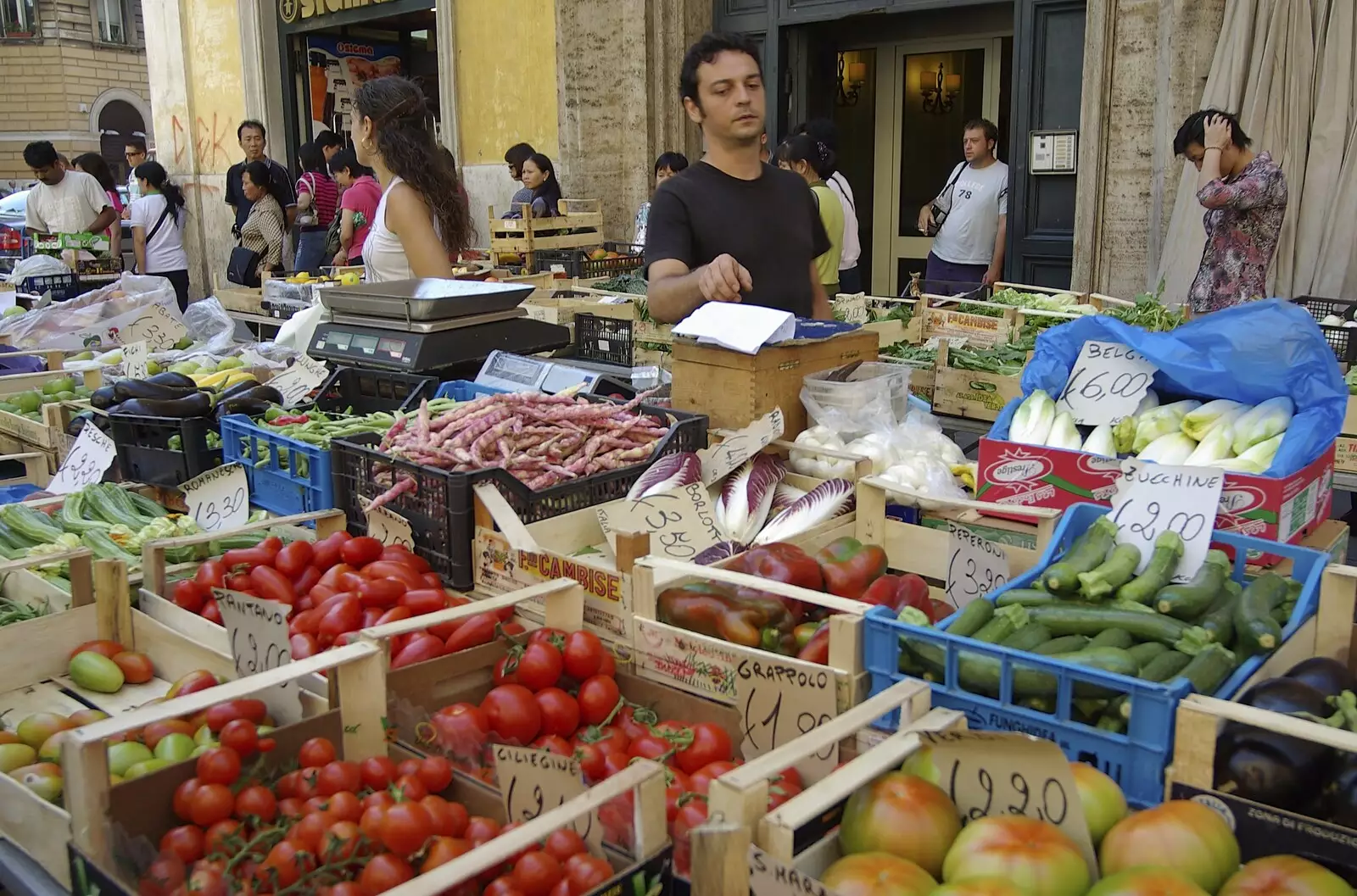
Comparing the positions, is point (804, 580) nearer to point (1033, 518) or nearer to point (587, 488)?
point (1033, 518)

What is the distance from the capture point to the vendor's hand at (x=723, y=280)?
3.34 m

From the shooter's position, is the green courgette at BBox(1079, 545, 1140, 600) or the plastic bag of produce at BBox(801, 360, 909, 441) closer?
the green courgette at BBox(1079, 545, 1140, 600)

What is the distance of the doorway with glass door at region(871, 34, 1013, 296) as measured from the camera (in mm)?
10742

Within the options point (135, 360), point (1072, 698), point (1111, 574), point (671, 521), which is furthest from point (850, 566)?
point (135, 360)

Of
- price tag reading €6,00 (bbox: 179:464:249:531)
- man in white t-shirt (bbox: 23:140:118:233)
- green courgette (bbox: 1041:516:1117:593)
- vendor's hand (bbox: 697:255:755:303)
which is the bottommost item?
price tag reading €6,00 (bbox: 179:464:249:531)

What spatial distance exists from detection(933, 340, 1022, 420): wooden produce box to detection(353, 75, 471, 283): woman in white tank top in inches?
93.3

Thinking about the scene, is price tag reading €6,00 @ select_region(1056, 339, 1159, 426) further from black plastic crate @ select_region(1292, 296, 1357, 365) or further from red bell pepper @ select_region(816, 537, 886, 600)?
black plastic crate @ select_region(1292, 296, 1357, 365)

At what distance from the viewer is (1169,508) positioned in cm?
241

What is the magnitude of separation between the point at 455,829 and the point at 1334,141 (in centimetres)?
730

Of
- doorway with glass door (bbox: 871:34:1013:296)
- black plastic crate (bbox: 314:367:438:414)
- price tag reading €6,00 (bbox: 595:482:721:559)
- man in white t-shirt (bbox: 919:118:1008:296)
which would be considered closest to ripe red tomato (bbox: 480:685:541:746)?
price tag reading €6,00 (bbox: 595:482:721:559)

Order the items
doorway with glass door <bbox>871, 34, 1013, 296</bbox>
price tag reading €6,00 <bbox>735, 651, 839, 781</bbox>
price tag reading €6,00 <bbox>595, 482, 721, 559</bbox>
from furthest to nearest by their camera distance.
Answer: doorway with glass door <bbox>871, 34, 1013, 296</bbox> → price tag reading €6,00 <bbox>595, 482, 721, 559</bbox> → price tag reading €6,00 <bbox>735, 651, 839, 781</bbox>

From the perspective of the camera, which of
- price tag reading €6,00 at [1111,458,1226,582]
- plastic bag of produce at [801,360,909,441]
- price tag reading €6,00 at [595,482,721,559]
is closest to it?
price tag reading €6,00 at [1111,458,1226,582]

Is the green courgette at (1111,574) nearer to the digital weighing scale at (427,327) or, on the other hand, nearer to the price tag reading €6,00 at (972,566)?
the price tag reading €6,00 at (972,566)

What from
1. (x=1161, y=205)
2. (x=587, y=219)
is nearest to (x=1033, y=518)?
(x=1161, y=205)
